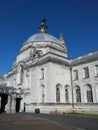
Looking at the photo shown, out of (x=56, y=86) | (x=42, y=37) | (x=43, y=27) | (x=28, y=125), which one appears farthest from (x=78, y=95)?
(x=43, y=27)

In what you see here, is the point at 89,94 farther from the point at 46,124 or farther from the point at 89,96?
the point at 46,124

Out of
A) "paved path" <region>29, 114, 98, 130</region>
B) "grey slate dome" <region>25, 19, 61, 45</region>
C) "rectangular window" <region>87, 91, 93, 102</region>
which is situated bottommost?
"paved path" <region>29, 114, 98, 130</region>

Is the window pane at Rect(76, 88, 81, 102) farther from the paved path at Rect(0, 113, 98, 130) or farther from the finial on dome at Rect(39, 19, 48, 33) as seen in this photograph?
the finial on dome at Rect(39, 19, 48, 33)

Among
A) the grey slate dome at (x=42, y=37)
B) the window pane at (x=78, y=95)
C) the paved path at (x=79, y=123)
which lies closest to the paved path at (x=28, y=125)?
the paved path at (x=79, y=123)

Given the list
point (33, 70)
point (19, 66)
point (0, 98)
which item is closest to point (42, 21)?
point (19, 66)

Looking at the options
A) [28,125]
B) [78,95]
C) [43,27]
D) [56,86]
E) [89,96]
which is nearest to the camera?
[28,125]

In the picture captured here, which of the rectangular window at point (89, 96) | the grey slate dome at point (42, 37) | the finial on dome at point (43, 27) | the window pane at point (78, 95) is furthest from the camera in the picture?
the finial on dome at point (43, 27)

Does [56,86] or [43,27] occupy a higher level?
[43,27]

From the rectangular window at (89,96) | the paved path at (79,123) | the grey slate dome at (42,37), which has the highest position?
the grey slate dome at (42,37)

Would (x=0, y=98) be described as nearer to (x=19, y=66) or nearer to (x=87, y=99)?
(x=19, y=66)

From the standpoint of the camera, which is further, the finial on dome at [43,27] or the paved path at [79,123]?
the finial on dome at [43,27]

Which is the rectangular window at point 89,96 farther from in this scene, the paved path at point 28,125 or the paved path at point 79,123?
the paved path at point 28,125

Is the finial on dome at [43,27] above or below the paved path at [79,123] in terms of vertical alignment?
Result: above

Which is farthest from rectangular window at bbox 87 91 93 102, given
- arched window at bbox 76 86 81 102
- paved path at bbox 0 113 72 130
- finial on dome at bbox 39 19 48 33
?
finial on dome at bbox 39 19 48 33
